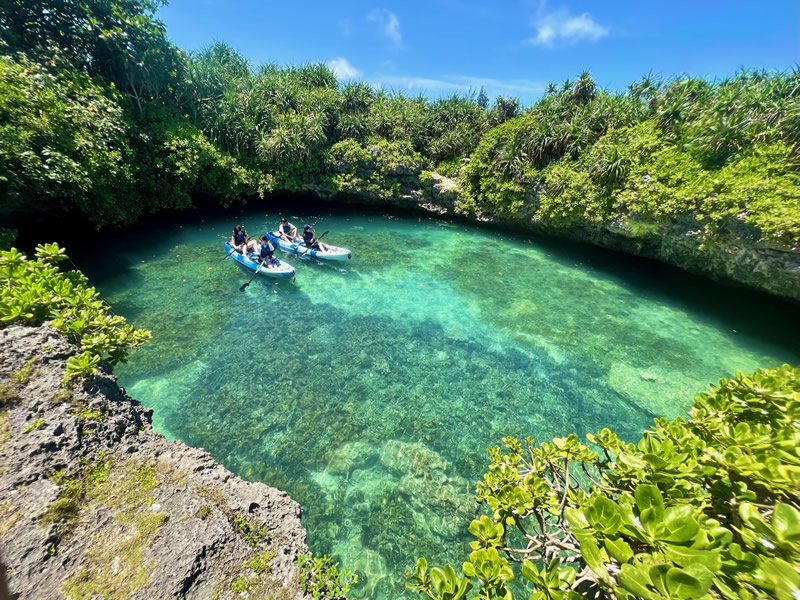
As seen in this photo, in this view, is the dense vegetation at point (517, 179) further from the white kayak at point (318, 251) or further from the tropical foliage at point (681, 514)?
the white kayak at point (318, 251)

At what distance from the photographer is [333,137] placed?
66.1ft

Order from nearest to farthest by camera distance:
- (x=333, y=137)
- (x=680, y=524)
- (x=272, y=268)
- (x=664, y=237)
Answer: (x=680, y=524)
(x=272, y=268)
(x=664, y=237)
(x=333, y=137)

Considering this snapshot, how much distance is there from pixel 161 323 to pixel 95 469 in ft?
22.4

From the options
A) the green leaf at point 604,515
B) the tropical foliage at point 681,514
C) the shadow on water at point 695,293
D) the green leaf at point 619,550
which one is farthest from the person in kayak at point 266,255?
the shadow on water at point 695,293

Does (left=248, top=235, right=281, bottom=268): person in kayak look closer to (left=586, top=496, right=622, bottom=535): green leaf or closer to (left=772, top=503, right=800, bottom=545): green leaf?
(left=586, top=496, right=622, bottom=535): green leaf

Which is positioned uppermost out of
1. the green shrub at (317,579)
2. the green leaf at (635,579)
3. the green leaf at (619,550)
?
the green leaf at (635,579)

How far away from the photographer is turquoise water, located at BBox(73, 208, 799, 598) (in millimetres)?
5648

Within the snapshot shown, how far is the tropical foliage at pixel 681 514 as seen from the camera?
132cm

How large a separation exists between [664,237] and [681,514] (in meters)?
14.8

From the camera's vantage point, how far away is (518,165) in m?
16.7

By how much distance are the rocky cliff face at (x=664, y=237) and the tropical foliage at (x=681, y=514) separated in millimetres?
10726

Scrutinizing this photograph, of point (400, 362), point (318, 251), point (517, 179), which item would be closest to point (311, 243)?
point (318, 251)

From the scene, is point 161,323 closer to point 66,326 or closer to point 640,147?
point 66,326

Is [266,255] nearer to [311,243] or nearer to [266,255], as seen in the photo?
[266,255]
